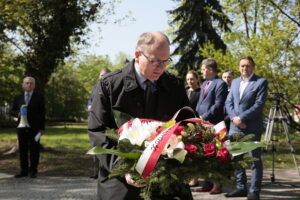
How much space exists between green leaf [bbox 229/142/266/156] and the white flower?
464mm

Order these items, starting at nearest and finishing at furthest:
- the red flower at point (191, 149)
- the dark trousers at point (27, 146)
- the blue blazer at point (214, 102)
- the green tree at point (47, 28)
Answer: the red flower at point (191, 149)
the blue blazer at point (214, 102)
the dark trousers at point (27, 146)
the green tree at point (47, 28)

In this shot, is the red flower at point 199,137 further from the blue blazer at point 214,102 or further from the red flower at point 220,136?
the blue blazer at point 214,102

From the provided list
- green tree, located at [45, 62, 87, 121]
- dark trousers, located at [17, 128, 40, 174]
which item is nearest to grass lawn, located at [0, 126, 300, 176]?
dark trousers, located at [17, 128, 40, 174]

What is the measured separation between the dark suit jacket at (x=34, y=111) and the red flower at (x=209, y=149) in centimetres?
729

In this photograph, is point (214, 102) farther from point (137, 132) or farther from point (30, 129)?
point (137, 132)

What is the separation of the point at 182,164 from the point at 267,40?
9477 millimetres

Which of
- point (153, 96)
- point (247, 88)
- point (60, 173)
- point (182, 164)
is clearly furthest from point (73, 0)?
point (182, 164)

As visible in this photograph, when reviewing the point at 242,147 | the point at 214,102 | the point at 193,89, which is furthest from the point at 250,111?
the point at 242,147

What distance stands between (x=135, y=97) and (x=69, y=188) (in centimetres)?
514

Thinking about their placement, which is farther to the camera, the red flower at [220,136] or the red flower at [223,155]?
the red flower at [220,136]

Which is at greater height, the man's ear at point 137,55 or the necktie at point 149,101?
the man's ear at point 137,55

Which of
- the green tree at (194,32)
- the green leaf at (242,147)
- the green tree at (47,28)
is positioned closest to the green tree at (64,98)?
the green tree at (194,32)

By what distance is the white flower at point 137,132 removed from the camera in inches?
88.7

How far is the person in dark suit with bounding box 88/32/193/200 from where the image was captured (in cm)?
262
